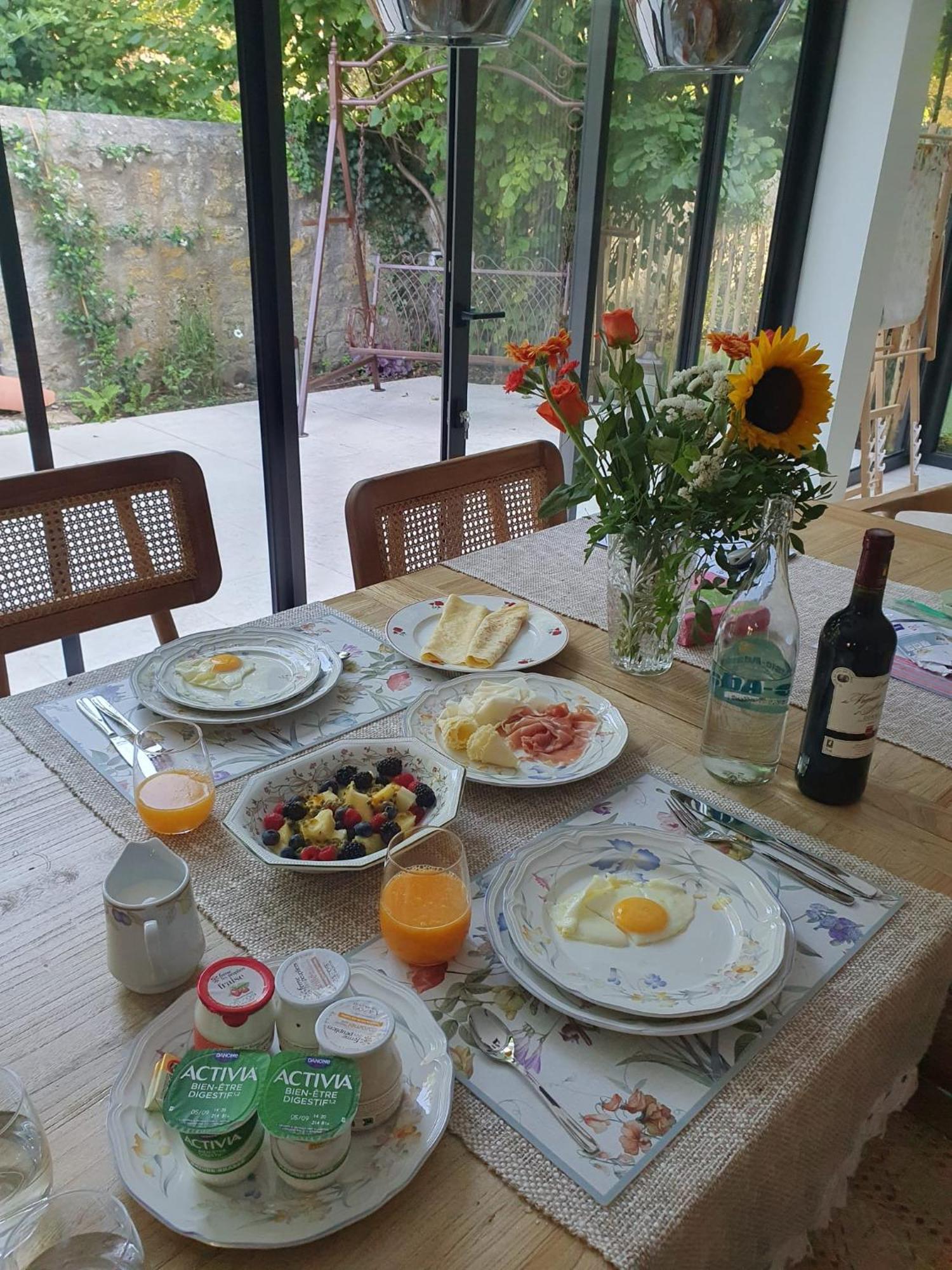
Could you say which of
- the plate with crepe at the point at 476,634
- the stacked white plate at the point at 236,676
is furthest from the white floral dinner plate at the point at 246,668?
the plate with crepe at the point at 476,634

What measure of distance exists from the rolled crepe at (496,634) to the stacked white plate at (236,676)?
0.18 meters

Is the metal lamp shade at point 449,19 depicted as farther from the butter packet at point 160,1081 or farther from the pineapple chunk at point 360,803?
the butter packet at point 160,1081

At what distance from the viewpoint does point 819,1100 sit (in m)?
0.67

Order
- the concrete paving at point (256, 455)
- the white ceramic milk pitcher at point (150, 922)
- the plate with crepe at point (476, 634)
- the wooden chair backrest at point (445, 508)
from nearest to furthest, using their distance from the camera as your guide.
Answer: the white ceramic milk pitcher at point (150, 922) < the plate with crepe at point (476, 634) < the wooden chair backrest at point (445, 508) < the concrete paving at point (256, 455)

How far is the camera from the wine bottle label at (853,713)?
0.90m

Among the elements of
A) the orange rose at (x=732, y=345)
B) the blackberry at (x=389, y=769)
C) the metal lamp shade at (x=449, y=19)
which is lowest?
the blackberry at (x=389, y=769)

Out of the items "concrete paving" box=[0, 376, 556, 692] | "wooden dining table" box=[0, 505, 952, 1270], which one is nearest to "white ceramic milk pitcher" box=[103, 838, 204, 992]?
"wooden dining table" box=[0, 505, 952, 1270]

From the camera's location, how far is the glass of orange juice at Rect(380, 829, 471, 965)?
2.43 ft

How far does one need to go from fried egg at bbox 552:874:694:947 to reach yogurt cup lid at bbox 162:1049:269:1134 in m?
0.29

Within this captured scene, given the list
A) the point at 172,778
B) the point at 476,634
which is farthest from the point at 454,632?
the point at 172,778

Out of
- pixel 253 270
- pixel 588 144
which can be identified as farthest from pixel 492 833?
pixel 588 144

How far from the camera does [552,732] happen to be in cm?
107

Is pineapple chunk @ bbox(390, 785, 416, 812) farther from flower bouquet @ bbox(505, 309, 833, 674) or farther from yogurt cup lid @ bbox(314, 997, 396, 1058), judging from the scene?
flower bouquet @ bbox(505, 309, 833, 674)

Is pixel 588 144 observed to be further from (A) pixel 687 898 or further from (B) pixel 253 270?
(A) pixel 687 898
